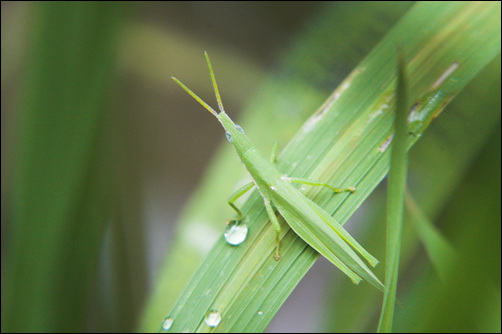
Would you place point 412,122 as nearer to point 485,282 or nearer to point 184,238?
point 485,282

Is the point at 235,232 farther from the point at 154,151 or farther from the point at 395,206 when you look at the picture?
the point at 154,151

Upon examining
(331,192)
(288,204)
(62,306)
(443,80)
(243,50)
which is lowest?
(62,306)

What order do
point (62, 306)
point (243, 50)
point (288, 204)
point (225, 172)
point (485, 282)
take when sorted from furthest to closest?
point (243, 50), point (225, 172), point (62, 306), point (288, 204), point (485, 282)

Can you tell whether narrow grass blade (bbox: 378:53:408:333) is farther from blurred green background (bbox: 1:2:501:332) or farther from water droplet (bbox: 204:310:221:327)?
water droplet (bbox: 204:310:221:327)

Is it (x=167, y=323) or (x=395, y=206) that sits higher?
(x=395, y=206)

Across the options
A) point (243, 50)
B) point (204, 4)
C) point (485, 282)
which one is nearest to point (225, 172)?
point (485, 282)

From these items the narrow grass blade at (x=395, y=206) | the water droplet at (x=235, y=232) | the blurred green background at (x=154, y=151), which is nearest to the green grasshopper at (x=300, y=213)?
the water droplet at (x=235, y=232)

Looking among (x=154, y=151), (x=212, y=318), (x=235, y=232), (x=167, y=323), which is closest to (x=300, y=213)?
(x=235, y=232)
